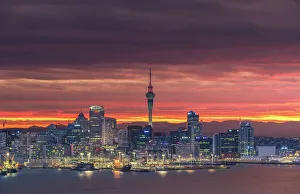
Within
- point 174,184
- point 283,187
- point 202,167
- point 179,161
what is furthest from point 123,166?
point 283,187

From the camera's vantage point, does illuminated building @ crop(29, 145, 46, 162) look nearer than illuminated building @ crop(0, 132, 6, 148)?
No

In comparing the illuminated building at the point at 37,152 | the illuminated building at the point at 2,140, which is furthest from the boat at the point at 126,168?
the illuminated building at the point at 37,152

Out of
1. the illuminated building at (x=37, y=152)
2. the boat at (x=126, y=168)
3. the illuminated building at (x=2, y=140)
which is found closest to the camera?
the boat at (x=126, y=168)

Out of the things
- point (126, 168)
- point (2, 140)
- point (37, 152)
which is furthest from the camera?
point (37, 152)

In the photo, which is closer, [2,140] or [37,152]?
[2,140]

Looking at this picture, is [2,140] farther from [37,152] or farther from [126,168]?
[126,168]

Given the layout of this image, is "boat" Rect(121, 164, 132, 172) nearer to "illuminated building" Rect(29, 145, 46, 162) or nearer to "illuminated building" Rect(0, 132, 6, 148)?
"illuminated building" Rect(0, 132, 6, 148)

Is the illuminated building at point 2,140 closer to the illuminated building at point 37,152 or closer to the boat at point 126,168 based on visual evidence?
the illuminated building at point 37,152

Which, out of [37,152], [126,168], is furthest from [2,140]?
[126,168]

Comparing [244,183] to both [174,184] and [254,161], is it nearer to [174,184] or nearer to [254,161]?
[174,184]

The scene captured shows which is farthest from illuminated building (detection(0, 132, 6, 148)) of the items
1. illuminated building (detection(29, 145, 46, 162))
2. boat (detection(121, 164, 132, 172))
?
boat (detection(121, 164, 132, 172))

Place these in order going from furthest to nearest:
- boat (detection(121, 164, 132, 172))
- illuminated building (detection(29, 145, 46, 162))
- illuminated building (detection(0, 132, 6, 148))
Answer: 1. illuminated building (detection(29, 145, 46, 162))
2. illuminated building (detection(0, 132, 6, 148))
3. boat (detection(121, 164, 132, 172))

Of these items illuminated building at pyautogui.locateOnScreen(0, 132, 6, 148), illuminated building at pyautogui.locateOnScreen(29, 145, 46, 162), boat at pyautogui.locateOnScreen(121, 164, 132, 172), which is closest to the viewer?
boat at pyautogui.locateOnScreen(121, 164, 132, 172)
